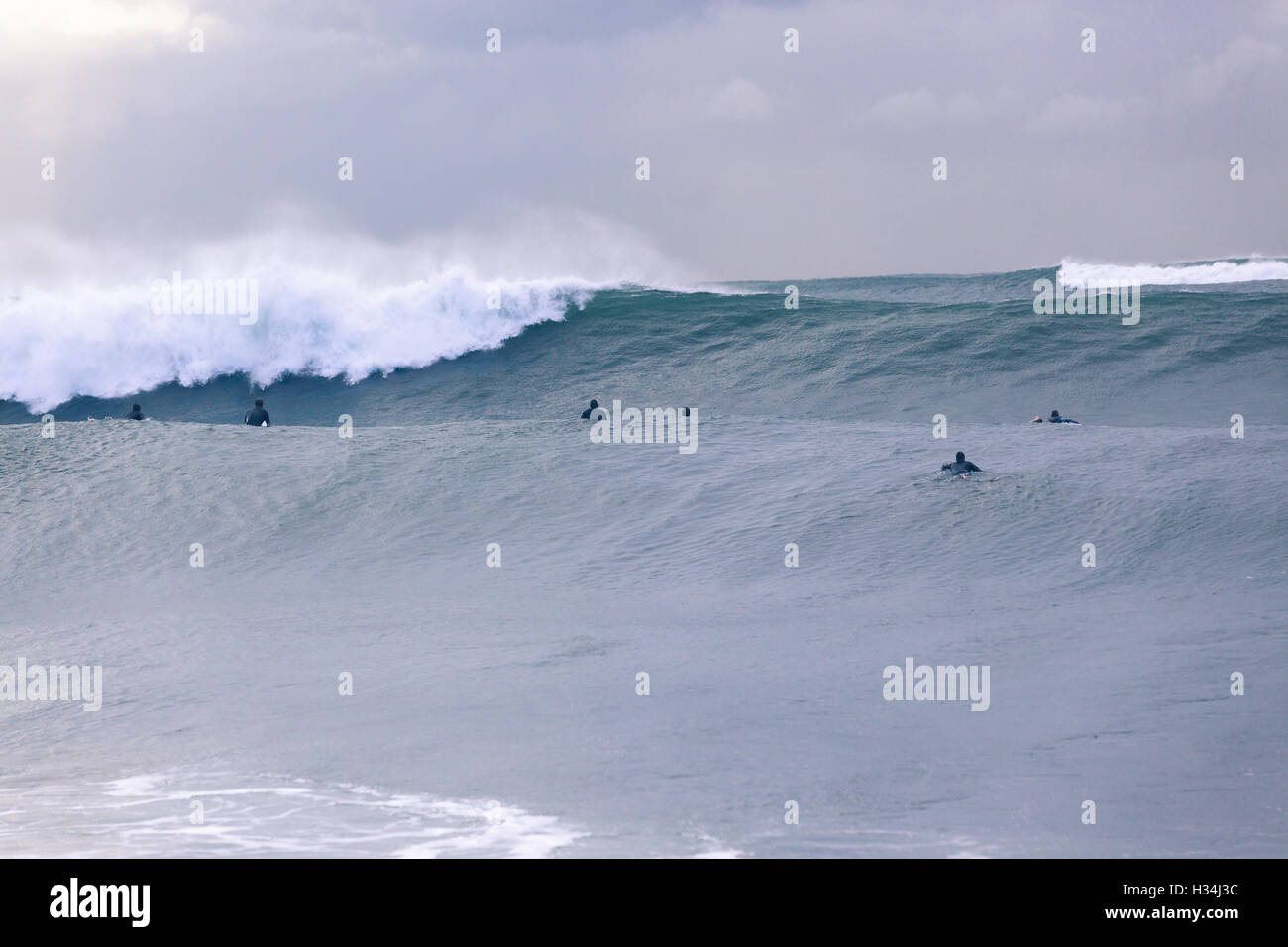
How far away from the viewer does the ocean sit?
689cm

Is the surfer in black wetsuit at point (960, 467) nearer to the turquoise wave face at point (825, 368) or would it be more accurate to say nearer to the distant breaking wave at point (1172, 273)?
the turquoise wave face at point (825, 368)

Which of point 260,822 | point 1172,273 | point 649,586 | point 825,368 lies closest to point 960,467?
point 649,586

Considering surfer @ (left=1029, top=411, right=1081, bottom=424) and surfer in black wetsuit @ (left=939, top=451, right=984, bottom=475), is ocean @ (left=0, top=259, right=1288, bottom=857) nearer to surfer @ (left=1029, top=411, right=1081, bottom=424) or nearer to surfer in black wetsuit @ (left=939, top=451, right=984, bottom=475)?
surfer in black wetsuit @ (left=939, top=451, right=984, bottom=475)

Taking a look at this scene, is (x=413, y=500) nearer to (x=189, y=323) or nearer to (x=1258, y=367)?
(x=189, y=323)

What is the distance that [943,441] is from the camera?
17.0 metres

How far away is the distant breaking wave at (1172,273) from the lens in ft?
124

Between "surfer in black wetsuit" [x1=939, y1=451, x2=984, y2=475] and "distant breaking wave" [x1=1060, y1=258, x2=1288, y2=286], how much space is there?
948 inches

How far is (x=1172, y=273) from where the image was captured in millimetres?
39125

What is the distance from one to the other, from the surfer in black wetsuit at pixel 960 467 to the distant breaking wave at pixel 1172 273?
24078 mm

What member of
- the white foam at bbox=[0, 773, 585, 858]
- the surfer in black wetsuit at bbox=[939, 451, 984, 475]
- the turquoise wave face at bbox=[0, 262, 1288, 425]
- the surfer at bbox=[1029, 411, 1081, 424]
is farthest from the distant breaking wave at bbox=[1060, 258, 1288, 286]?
the white foam at bbox=[0, 773, 585, 858]

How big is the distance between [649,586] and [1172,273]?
31.9 meters
